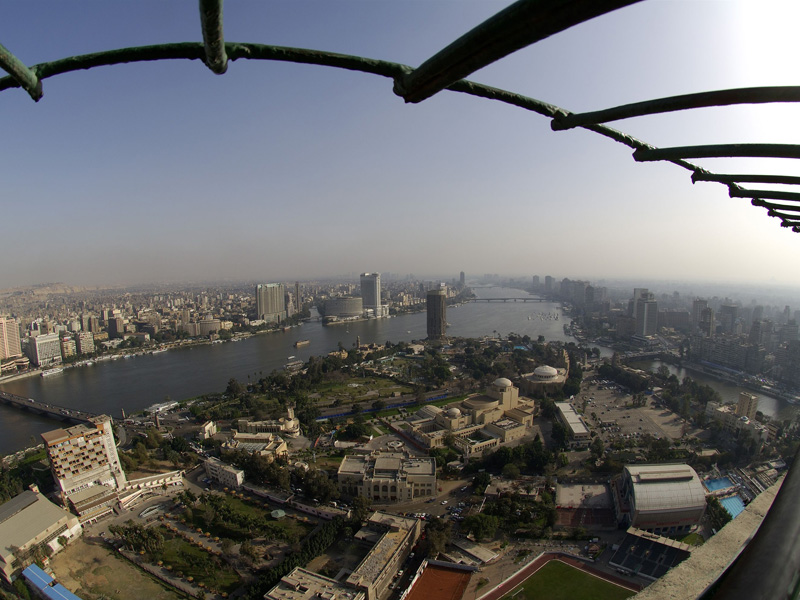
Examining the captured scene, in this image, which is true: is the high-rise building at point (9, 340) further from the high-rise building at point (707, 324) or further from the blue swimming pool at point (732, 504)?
the high-rise building at point (707, 324)

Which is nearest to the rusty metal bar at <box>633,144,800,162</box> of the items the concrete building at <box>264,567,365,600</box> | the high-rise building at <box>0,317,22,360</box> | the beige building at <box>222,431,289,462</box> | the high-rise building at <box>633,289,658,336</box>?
the concrete building at <box>264,567,365,600</box>

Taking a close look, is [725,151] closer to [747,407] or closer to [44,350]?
[747,407]

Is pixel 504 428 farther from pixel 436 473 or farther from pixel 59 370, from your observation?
pixel 59 370

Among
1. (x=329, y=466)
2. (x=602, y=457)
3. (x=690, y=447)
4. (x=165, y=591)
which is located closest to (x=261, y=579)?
(x=165, y=591)

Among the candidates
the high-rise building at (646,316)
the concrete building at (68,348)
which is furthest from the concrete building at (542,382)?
the concrete building at (68,348)

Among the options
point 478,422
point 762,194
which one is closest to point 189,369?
point 478,422

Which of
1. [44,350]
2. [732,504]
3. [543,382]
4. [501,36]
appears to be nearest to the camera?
[501,36]
